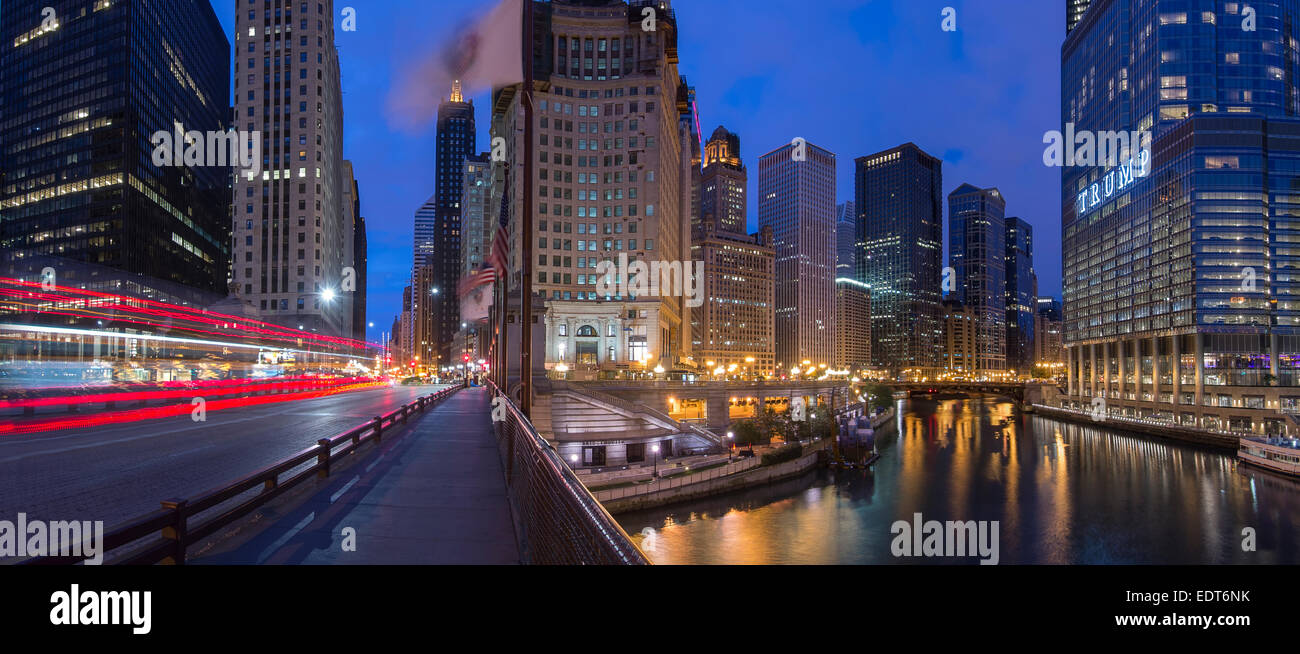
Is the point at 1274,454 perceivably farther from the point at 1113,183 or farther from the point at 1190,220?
the point at 1113,183

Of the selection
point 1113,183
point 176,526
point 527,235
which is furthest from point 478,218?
point 176,526

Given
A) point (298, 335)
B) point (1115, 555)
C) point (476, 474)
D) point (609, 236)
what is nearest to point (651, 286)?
point (609, 236)

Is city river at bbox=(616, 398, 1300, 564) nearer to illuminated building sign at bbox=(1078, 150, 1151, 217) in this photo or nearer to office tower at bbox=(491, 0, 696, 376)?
office tower at bbox=(491, 0, 696, 376)

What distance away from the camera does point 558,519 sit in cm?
548

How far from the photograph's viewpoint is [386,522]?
8938 mm

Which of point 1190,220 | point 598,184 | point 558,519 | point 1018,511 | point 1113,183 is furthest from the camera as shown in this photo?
point 1113,183

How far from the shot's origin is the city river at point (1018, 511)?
3556 cm

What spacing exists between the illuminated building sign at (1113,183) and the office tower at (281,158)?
448 ft

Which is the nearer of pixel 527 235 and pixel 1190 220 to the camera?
pixel 527 235

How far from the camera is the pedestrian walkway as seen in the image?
7.36m

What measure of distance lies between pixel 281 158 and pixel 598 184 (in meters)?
49.0

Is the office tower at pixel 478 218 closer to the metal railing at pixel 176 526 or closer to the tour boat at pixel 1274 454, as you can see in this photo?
the tour boat at pixel 1274 454

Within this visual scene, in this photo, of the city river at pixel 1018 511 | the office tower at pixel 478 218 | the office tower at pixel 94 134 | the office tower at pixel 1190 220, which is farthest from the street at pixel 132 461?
the office tower at pixel 478 218
